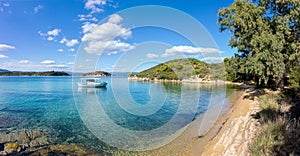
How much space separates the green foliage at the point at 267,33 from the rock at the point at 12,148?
14.9 meters

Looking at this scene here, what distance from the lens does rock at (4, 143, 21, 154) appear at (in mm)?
7922

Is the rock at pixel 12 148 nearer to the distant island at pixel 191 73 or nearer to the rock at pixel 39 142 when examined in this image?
the rock at pixel 39 142

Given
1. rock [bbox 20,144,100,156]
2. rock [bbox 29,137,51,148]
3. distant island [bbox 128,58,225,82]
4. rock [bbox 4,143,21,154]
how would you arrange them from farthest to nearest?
distant island [bbox 128,58,225,82] < rock [bbox 29,137,51,148] < rock [bbox 4,143,21,154] < rock [bbox 20,144,100,156]

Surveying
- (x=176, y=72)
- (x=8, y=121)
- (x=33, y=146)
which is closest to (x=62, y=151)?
(x=33, y=146)

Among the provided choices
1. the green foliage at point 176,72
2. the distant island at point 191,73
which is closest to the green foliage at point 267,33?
the distant island at point 191,73

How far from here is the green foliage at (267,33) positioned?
1264 cm

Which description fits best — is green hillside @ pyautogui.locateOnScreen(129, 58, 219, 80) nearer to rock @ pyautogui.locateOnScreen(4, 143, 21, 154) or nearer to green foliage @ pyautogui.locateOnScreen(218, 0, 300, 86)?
green foliage @ pyautogui.locateOnScreen(218, 0, 300, 86)

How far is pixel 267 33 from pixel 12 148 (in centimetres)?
1662

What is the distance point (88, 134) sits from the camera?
1042cm

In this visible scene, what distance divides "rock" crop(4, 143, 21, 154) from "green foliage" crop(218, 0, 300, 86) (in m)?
14.9

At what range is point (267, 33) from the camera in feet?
42.5

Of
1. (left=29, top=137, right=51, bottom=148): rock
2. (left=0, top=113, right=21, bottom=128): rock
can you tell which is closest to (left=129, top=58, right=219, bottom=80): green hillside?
(left=0, top=113, right=21, bottom=128): rock

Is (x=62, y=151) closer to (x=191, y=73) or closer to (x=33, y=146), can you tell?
(x=33, y=146)

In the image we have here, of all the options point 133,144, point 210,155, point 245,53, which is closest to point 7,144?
point 133,144
